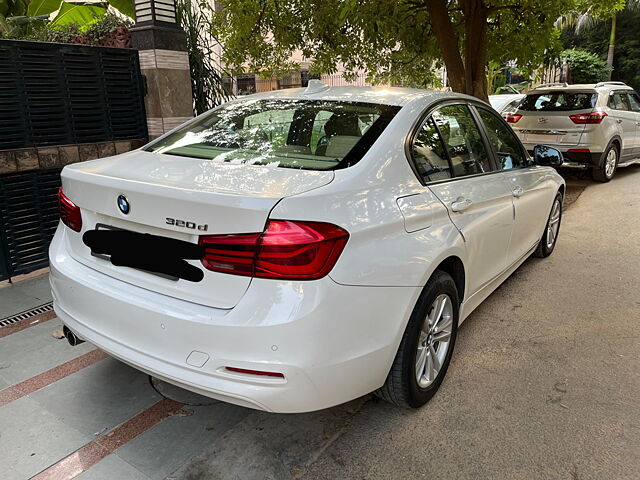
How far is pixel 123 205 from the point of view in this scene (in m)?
2.32

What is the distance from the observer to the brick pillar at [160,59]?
5.43m

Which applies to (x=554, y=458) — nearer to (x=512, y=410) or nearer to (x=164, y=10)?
(x=512, y=410)

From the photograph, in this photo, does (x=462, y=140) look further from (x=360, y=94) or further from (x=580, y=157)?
(x=580, y=157)

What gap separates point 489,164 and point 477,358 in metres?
1.31

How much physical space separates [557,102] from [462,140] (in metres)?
6.95

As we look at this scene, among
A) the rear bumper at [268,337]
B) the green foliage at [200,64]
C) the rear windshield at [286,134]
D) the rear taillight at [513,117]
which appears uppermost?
the green foliage at [200,64]

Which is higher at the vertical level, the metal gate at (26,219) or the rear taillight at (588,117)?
the rear taillight at (588,117)

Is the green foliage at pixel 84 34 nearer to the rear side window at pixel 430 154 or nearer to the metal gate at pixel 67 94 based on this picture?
the metal gate at pixel 67 94

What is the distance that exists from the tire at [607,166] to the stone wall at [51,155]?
7903 mm

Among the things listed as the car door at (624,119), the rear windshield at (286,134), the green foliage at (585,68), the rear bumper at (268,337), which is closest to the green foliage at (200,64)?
the rear windshield at (286,134)

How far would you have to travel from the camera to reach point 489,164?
3609mm

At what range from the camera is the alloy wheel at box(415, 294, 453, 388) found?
2768mm

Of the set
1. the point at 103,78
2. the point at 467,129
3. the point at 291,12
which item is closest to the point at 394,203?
the point at 467,129

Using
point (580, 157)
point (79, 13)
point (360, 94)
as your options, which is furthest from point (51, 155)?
point (580, 157)
